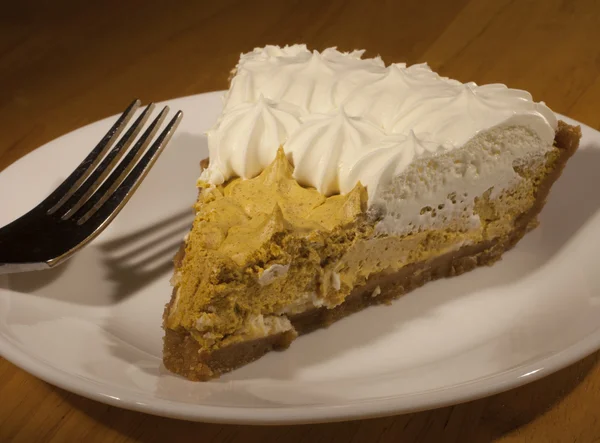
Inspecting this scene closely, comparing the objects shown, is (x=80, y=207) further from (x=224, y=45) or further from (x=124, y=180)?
(x=224, y=45)

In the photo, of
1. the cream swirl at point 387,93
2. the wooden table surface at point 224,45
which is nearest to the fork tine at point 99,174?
the cream swirl at point 387,93

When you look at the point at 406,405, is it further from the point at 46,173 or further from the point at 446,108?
the point at 46,173

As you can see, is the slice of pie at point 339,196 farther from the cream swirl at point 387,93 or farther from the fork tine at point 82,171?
the fork tine at point 82,171

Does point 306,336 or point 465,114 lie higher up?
point 465,114

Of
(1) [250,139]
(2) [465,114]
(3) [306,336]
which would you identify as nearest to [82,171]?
(1) [250,139]

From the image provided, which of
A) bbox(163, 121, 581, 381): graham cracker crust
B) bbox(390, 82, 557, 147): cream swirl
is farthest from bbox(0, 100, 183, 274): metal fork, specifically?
bbox(390, 82, 557, 147): cream swirl

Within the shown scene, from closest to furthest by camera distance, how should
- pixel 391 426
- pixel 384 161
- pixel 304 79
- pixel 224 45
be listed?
pixel 391 426 < pixel 384 161 < pixel 304 79 < pixel 224 45
